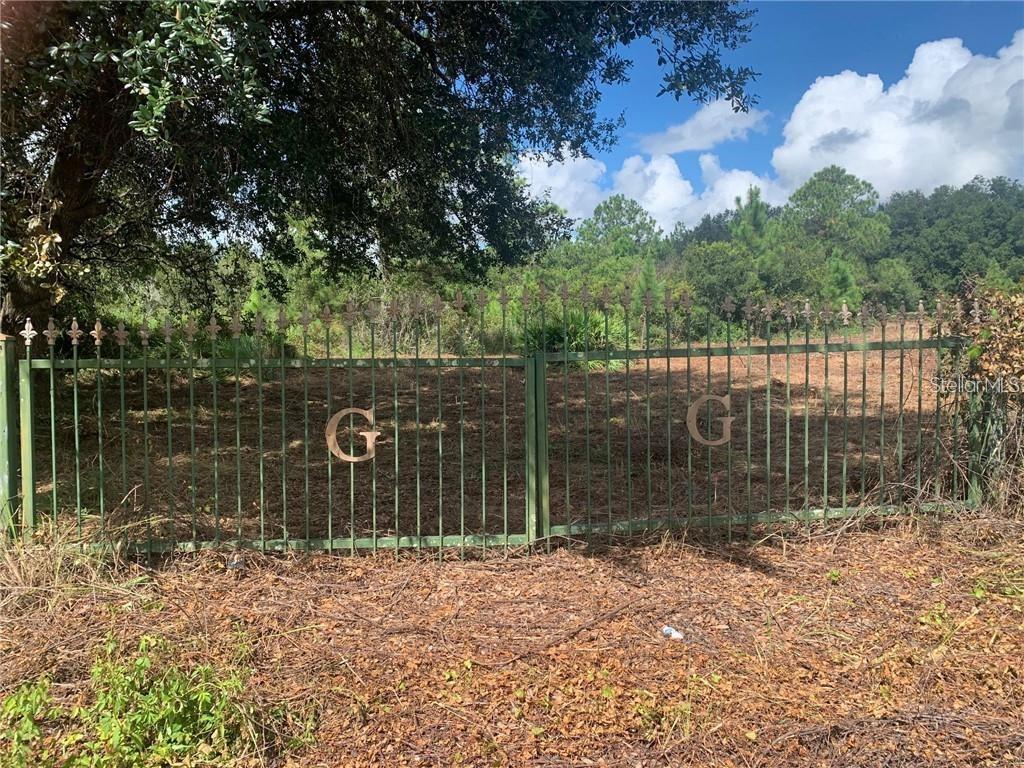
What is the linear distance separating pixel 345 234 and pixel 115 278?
509 cm

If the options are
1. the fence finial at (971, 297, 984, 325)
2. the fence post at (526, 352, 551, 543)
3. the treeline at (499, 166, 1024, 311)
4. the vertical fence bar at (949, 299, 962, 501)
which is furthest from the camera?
the treeline at (499, 166, 1024, 311)

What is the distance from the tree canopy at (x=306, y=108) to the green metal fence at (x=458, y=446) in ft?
3.93

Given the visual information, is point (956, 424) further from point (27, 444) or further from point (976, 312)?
point (27, 444)

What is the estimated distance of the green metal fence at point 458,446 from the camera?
457 cm

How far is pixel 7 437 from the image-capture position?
4.42m

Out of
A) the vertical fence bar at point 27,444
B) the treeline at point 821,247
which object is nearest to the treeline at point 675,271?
the treeline at point 821,247

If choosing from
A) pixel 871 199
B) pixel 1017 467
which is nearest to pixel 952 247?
pixel 871 199

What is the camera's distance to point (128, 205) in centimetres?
771

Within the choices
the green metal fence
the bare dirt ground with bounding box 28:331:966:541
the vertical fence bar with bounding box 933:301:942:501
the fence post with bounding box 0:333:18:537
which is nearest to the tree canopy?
the fence post with bounding box 0:333:18:537

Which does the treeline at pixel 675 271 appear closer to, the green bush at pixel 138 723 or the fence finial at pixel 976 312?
the fence finial at pixel 976 312

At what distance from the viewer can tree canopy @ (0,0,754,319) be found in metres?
4.19

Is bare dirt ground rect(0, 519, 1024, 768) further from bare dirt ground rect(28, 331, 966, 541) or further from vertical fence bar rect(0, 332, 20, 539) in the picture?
vertical fence bar rect(0, 332, 20, 539)

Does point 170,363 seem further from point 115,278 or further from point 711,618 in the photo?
point 115,278

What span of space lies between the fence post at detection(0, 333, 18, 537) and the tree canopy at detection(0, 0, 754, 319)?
0.55m
